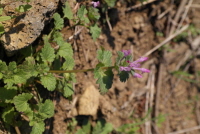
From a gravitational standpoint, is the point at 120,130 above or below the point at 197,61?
below

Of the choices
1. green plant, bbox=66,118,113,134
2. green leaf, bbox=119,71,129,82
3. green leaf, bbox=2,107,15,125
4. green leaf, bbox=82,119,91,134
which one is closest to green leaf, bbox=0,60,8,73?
green leaf, bbox=2,107,15,125

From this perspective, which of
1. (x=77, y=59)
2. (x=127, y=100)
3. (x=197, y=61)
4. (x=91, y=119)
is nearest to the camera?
(x=77, y=59)

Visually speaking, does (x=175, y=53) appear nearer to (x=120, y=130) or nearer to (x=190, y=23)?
(x=190, y=23)

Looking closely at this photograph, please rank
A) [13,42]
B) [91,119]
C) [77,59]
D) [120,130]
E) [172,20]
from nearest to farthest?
1. [13,42]
2. [77,59]
3. [91,119]
4. [120,130]
5. [172,20]

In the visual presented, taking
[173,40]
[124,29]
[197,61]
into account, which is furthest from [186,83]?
[124,29]

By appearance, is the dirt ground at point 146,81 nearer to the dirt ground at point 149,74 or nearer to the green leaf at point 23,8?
the dirt ground at point 149,74

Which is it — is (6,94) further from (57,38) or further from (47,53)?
(57,38)
